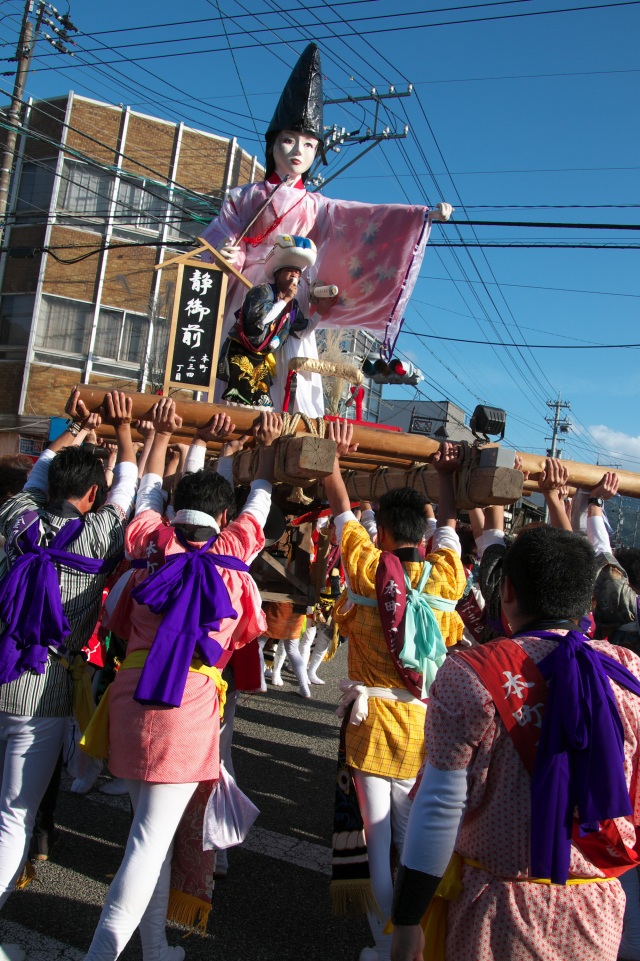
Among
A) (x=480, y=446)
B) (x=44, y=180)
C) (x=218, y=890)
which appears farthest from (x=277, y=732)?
(x=44, y=180)

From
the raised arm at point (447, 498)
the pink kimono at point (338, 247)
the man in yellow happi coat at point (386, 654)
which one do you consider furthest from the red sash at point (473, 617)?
the pink kimono at point (338, 247)

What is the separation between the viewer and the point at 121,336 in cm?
1944

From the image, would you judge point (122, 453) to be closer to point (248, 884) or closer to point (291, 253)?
point (248, 884)

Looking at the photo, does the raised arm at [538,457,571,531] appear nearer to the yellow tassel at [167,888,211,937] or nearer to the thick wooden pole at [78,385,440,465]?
the thick wooden pole at [78,385,440,465]

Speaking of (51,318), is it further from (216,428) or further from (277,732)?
(216,428)

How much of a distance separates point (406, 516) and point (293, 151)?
4.38m

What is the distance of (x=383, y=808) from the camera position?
2.98 metres

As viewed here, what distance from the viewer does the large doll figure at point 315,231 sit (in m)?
6.22

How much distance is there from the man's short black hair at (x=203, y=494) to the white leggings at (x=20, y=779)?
3.17 ft

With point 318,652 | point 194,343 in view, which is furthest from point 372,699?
point 318,652

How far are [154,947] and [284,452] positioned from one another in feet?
6.36

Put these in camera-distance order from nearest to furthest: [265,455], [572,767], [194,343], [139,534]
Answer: [572,767] → [139,534] → [265,455] → [194,343]

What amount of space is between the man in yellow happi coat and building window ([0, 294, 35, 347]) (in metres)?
17.7

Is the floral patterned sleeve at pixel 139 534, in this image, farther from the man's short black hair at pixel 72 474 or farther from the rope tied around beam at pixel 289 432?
the rope tied around beam at pixel 289 432
